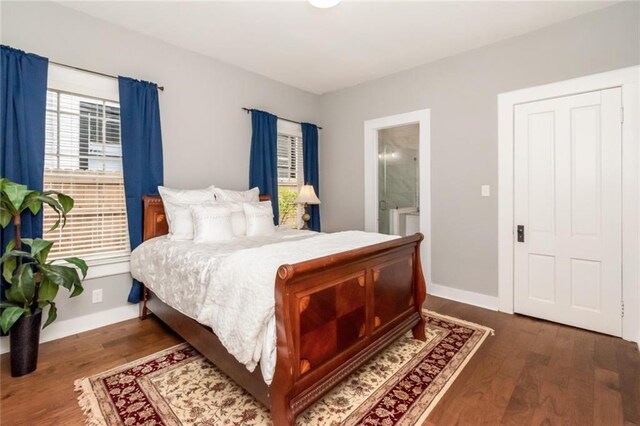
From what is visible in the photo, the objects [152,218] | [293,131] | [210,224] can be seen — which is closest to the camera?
[210,224]

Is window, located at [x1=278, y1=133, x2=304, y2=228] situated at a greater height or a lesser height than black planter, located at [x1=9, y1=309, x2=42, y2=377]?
greater

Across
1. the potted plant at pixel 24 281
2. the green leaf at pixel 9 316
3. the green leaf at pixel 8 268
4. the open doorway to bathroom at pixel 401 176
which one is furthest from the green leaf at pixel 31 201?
the open doorway to bathroom at pixel 401 176

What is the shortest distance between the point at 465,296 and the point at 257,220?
8.17 feet

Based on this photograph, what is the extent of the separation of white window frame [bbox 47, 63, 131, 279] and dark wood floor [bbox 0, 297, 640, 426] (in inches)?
20.9

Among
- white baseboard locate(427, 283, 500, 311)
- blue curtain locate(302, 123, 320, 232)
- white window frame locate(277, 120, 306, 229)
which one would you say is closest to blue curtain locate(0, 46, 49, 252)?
white window frame locate(277, 120, 306, 229)

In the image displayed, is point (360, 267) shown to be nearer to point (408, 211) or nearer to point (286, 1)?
point (286, 1)

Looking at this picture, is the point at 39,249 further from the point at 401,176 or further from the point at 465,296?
the point at 401,176

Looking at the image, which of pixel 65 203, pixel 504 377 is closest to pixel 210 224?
pixel 65 203

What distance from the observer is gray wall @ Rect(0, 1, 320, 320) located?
2496mm

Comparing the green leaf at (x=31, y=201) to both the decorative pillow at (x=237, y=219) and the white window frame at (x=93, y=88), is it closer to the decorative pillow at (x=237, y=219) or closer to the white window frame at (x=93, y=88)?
the white window frame at (x=93, y=88)

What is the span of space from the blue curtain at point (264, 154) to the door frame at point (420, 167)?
1.30 meters

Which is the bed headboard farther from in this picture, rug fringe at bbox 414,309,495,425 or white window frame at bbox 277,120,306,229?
rug fringe at bbox 414,309,495,425

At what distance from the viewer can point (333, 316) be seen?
5.53ft

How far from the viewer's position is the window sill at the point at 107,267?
2736 mm
